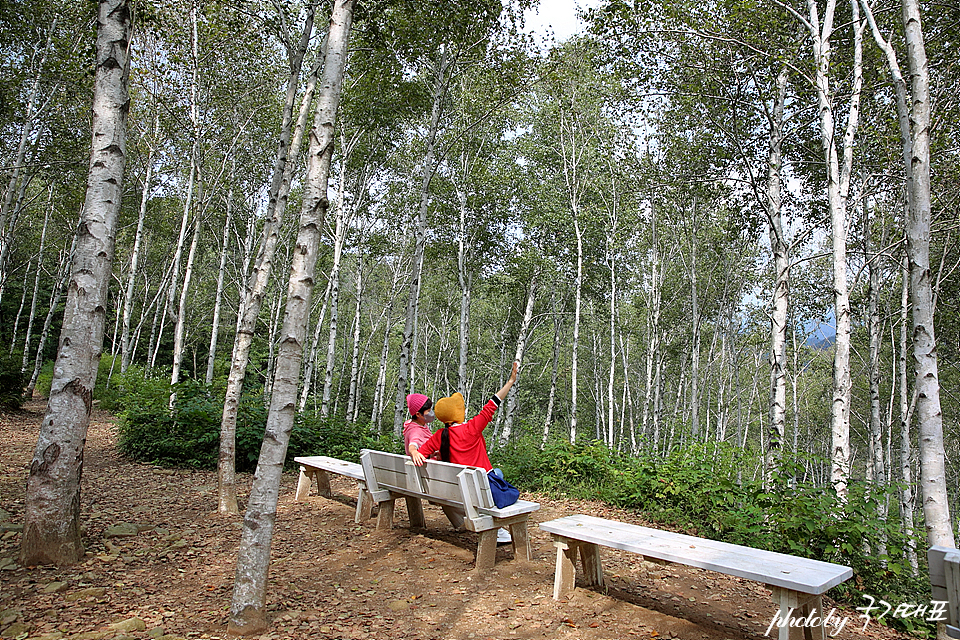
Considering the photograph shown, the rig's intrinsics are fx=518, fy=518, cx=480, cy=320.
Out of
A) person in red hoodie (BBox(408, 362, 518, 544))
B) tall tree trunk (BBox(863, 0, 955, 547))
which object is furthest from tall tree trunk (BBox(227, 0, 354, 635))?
tall tree trunk (BBox(863, 0, 955, 547))

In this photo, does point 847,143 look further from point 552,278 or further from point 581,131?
point 552,278

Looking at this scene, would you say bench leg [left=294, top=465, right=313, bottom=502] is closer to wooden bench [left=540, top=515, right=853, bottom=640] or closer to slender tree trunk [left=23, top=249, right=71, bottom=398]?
wooden bench [left=540, top=515, right=853, bottom=640]

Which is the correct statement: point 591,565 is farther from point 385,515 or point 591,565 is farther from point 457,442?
point 385,515

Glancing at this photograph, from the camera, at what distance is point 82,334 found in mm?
3600

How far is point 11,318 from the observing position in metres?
25.9

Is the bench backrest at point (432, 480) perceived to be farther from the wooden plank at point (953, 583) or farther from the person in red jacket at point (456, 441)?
the wooden plank at point (953, 583)

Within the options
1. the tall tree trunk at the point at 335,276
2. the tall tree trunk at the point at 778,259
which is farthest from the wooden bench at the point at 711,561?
the tall tree trunk at the point at 335,276

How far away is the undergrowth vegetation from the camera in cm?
424

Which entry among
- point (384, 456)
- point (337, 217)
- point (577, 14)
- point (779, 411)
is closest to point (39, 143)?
point (337, 217)

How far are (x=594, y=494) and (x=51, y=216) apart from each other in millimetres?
25614

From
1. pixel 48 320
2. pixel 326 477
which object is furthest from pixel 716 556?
pixel 48 320

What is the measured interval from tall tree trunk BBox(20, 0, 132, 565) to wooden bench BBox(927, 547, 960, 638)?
4856 millimetres

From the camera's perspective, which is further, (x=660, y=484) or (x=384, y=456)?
(x=660, y=484)

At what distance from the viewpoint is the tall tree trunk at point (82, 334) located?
3467mm
